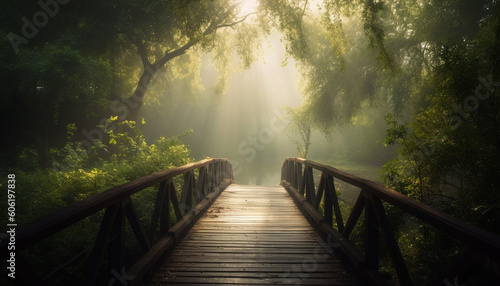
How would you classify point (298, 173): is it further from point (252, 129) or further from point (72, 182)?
point (252, 129)

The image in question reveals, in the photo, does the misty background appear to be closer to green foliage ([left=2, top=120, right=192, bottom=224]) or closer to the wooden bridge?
green foliage ([left=2, top=120, right=192, bottom=224])

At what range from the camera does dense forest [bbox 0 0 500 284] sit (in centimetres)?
441

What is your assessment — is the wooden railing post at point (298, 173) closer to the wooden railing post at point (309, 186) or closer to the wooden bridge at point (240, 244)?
the wooden railing post at point (309, 186)

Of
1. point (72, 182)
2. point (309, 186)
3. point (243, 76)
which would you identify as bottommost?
point (309, 186)

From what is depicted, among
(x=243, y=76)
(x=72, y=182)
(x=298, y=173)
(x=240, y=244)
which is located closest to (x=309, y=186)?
(x=298, y=173)

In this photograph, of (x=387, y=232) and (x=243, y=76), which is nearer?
(x=387, y=232)

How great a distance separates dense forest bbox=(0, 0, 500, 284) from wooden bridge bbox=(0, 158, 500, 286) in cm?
135

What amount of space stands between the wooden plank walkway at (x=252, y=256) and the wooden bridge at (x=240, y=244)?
0.01 m

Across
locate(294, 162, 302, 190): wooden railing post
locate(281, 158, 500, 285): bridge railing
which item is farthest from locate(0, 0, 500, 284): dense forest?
locate(294, 162, 302, 190): wooden railing post

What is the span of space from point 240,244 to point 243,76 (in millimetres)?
11406

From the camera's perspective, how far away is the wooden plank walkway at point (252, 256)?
9.80 ft

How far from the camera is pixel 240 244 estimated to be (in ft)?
13.3

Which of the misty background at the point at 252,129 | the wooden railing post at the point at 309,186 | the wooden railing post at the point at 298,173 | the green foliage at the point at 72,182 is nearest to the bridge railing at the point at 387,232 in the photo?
the wooden railing post at the point at 309,186

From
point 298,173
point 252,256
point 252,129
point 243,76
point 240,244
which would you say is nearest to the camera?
point 252,256
